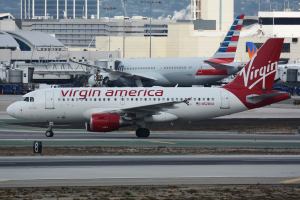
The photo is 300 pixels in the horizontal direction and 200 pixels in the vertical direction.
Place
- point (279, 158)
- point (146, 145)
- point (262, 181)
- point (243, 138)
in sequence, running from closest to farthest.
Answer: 1. point (262, 181)
2. point (279, 158)
3. point (146, 145)
4. point (243, 138)

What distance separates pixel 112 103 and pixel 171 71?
67635 millimetres

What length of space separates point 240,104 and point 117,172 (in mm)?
24118

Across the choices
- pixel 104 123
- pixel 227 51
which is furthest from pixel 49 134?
pixel 227 51

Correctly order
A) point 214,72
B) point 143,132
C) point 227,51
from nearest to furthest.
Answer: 1. point 143,132
2. point 214,72
3. point 227,51

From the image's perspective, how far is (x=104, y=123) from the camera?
71000 millimetres

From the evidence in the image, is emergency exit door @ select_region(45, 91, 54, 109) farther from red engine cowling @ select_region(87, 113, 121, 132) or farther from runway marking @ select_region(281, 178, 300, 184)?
runway marking @ select_region(281, 178, 300, 184)

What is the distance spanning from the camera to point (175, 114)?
73.2 m

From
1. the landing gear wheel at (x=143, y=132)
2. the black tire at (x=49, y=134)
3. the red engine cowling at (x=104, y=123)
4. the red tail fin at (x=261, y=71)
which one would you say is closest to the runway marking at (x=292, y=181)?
the red engine cowling at (x=104, y=123)

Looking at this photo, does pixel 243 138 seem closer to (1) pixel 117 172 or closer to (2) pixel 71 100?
(2) pixel 71 100

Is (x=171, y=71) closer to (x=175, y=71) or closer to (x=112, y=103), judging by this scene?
(x=175, y=71)

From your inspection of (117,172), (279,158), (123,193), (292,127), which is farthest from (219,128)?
(123,193)

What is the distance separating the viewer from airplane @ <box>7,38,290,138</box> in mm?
73000

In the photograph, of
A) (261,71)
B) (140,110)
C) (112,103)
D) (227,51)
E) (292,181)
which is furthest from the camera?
(227,51)

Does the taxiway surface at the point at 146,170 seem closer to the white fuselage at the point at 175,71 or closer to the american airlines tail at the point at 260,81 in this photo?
the american airlines tail at the point at 260,81
